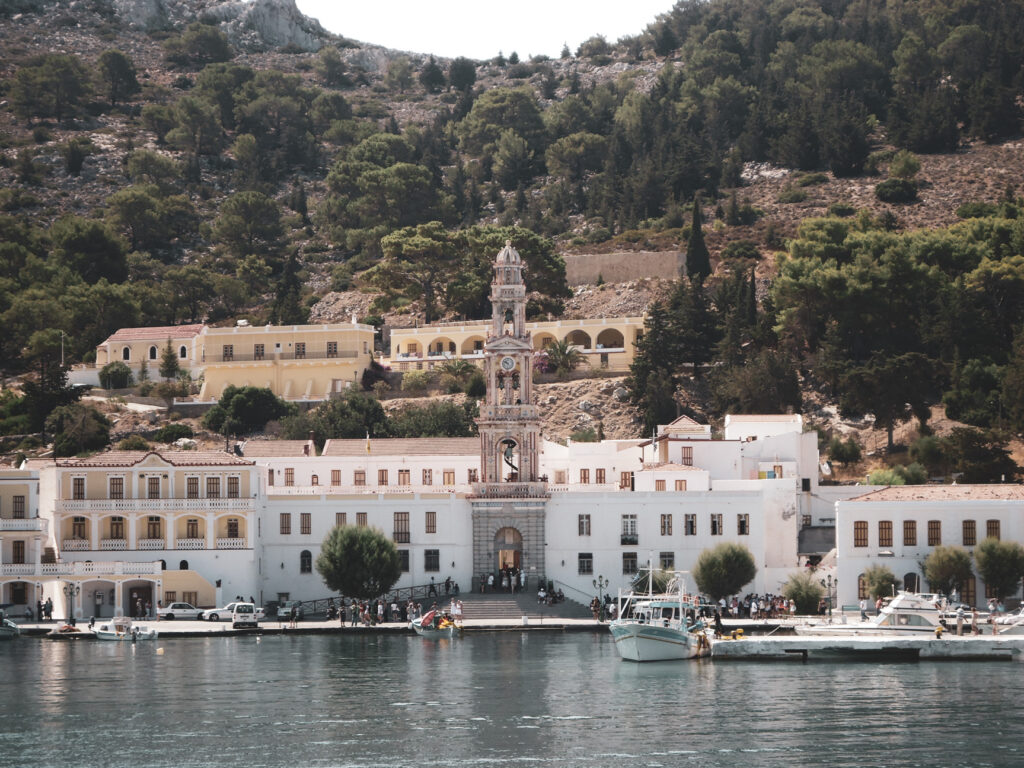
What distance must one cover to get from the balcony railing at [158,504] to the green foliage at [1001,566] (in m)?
29.5

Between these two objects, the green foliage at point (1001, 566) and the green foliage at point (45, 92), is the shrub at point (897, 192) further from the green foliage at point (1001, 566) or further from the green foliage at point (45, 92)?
the green foliage at point (45, 92)

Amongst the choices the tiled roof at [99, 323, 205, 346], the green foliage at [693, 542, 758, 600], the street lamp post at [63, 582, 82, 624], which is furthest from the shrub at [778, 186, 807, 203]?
the street lamp post at [63, 582, 82, 624]

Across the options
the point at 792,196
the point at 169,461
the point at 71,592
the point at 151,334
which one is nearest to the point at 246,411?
the point at 151,334

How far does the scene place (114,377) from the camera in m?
117

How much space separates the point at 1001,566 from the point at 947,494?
4.90 meters

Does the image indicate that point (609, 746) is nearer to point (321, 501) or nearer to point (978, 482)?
point (321, 501)

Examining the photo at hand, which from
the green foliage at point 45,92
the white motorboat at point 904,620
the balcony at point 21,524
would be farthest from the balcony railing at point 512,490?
the green foliage at point 45,92

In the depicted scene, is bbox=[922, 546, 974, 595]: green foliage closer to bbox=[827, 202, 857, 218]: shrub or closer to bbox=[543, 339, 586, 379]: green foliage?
bbox=[543, 339, 586, 379]: green foliage

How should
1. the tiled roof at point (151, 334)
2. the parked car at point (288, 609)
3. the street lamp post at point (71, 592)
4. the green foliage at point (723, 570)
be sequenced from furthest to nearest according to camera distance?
the tiled roof at point (151, 334) → the parked car at point (288, 609) → the street lamp post at point (71, 592) → the green foliage at point (723, 570)

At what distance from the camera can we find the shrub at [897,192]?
472 ft

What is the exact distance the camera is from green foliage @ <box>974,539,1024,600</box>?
7294cm

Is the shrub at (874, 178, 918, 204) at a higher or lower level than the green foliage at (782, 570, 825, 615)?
higher

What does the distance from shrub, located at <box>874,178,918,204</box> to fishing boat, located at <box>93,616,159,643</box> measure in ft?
283

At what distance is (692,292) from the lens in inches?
4370
